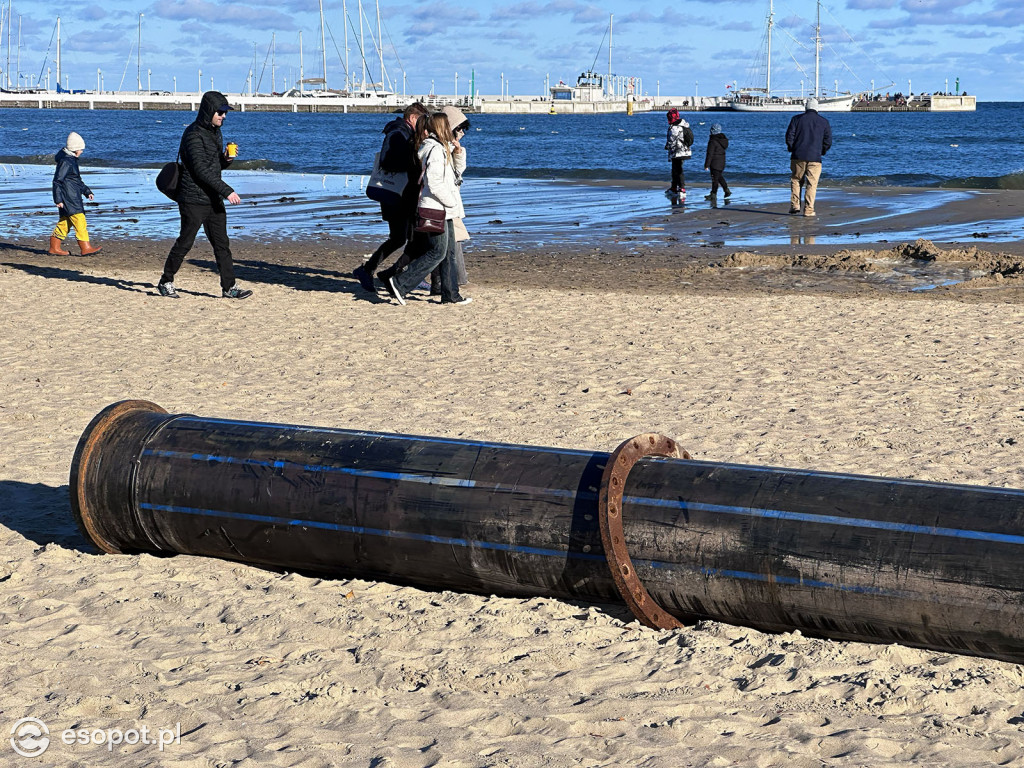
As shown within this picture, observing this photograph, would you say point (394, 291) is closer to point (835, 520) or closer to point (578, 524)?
point (578, 524)

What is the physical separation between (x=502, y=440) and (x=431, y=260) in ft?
14.0

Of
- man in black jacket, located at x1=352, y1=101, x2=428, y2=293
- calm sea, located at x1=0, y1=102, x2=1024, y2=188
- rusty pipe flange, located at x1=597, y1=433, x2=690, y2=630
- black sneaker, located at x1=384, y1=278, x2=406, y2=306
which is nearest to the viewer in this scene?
rusty pipe flange, located at x1=597, y1=433, x2=690, y2=630

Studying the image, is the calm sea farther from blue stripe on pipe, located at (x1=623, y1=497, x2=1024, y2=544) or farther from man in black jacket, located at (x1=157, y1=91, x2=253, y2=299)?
blue stripe on pipe, located at (x1=623, y1=497, x2=1024, y2=544)

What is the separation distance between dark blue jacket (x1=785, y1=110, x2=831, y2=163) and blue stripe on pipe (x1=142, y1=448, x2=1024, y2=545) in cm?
1427

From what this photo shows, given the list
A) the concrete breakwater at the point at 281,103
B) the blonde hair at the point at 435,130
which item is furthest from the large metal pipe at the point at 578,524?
the concrete breakwater at the point at 281,103

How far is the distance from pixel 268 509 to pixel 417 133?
6084 millimetres

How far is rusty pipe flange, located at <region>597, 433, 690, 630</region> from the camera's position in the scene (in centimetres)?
385

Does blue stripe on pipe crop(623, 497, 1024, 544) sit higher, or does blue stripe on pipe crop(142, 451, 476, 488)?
blue stripe on pipe crop(142, 451, 476, 488)

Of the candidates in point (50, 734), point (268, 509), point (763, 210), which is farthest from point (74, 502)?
point (763, 210)

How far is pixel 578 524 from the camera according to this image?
4012 mm

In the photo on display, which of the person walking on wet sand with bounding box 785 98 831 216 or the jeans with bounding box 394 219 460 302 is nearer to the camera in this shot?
the jeans with bounding box 394 219 460 302

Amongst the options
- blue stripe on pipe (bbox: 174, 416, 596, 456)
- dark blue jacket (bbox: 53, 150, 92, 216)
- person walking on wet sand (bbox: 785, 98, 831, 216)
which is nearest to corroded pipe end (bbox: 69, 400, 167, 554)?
blue stripe on pipe (bbox: 174, 416, 596, 456)

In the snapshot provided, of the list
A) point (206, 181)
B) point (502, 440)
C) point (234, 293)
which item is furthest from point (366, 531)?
point (234, 293)

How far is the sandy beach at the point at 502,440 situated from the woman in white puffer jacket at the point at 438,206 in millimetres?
273
